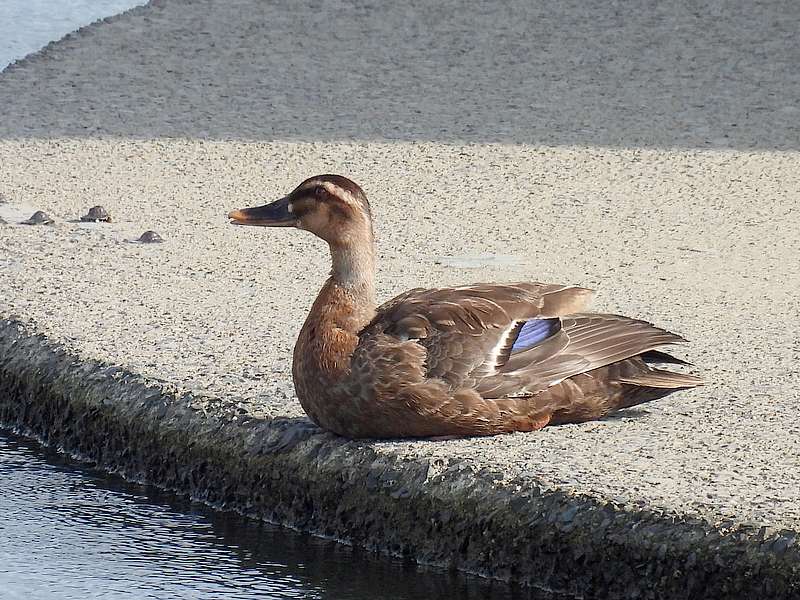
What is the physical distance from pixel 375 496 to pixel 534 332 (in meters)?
0.65

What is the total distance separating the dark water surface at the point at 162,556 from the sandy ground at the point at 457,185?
35cm

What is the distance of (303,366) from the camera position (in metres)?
4.70

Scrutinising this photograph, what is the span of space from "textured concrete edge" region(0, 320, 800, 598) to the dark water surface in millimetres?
73

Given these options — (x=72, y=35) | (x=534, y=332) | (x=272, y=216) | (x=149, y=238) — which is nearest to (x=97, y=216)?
(x=149, y=238)

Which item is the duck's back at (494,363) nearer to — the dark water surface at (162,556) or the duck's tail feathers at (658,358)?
the duck's tail feathers at (658,358)

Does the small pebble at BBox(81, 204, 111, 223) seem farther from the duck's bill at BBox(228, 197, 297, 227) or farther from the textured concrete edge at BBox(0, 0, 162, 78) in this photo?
the textured concrete edge at BBox(0, 0, 162, 78)

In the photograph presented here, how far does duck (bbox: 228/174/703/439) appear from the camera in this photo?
Result: 4.60m

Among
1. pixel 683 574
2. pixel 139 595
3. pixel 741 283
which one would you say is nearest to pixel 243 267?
pixel 741 283

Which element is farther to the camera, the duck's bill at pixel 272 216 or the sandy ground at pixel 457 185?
the sandy ground at pixel 457 185

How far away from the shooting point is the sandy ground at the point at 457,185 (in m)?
5.02

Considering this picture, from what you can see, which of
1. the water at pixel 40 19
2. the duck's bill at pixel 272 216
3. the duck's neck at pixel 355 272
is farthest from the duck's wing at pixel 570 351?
the water at pixel 40 19

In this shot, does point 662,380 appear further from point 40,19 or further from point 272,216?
point 40,19

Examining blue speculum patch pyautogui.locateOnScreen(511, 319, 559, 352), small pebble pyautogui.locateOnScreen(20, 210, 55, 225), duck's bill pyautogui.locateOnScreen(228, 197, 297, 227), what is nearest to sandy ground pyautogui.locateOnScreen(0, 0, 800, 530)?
small pebble pyautogui.locateOnScreen(20, 210, 55, 225)

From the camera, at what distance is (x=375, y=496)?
4.60 m
